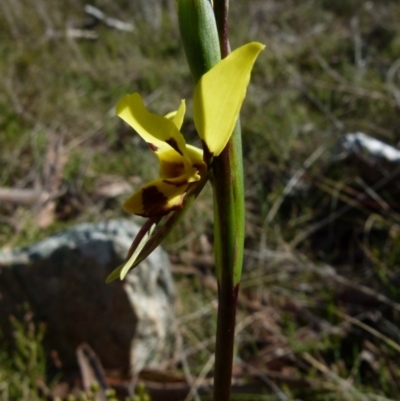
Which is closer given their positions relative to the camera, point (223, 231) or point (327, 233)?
point (223, 231)

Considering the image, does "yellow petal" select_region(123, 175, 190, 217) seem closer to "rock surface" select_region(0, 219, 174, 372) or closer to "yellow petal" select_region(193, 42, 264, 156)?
"yellow petal" select_region(193, 42, 264, 156)

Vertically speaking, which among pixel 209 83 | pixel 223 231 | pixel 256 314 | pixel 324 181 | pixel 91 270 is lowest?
pixel 256 314

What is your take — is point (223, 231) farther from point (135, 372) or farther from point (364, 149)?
point (364, 149)

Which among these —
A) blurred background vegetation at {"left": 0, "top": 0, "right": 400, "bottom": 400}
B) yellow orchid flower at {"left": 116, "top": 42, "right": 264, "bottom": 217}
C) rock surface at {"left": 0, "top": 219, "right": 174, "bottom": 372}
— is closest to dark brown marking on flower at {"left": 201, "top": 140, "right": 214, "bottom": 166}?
yellow orchid flower at {"left": 116, "top": 42, "right": 264, "bottom": 217}

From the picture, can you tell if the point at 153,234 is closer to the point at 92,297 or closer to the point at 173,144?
the point at 173,144

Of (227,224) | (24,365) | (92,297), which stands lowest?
(24,365)

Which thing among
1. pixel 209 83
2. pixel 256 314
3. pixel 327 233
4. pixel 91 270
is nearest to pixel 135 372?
pixel 91 270

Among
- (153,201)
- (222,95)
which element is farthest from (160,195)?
(222,95)

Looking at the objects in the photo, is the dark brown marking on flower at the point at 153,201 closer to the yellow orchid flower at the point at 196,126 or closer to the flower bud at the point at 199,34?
the yellow orchid flower at the point at 196,126
